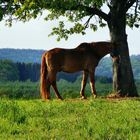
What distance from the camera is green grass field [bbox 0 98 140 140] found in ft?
41.1

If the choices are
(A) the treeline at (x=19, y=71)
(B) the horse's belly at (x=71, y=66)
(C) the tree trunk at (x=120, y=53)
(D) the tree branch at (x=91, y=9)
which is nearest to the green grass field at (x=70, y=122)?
(B) the horse's belly at (x=71, y=66)

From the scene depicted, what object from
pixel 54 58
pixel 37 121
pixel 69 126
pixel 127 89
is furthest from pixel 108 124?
pixel 127 89

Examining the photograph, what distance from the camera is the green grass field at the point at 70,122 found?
41.1 feet

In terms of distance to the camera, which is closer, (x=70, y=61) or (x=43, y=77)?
(x=43, y=77)

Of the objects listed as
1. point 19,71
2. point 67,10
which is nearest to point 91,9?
point 67,10

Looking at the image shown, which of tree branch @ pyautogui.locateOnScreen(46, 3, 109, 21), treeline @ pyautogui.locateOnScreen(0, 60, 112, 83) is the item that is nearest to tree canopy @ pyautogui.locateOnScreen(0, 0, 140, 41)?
tree branch @ pyautogui.locateOnScreen(46, 3, 109, 21)

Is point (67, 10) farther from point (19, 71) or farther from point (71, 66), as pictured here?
point (19, 71)

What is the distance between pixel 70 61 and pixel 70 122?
10.6m

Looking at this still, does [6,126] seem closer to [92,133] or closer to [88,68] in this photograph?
[92,133]

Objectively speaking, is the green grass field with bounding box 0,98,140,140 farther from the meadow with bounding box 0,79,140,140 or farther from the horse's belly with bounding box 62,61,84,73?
the horse's belly with bounding box 62,61,84,73

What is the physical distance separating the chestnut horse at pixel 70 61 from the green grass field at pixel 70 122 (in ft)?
18.4

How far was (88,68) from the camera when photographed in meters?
25.7

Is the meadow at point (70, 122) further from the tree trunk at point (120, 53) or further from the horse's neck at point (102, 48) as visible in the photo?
the tree trunk at point (120, 53)

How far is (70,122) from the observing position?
579 inches
